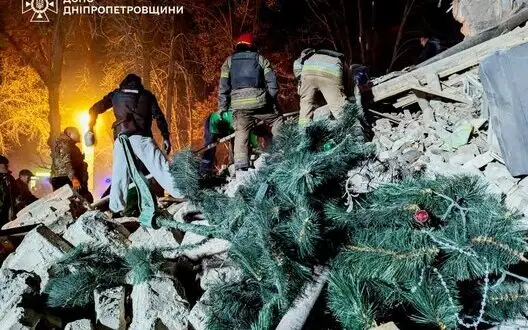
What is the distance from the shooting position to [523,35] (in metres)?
6.00

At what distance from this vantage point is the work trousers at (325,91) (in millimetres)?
5926

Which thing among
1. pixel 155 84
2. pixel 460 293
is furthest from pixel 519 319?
pixel 155 84

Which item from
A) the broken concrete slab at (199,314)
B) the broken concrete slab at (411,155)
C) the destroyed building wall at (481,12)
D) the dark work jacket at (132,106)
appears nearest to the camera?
the broken concrete slab at (199,314)

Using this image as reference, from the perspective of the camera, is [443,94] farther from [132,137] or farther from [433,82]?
[132,137]

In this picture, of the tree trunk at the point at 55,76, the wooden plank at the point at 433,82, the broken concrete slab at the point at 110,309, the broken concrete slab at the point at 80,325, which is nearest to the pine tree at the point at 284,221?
the broken concrete slab at the point at 110,309

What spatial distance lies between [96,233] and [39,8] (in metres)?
19.7

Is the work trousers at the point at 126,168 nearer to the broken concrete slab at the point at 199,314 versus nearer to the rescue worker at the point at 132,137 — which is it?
the rescue worker at the point at 132,137

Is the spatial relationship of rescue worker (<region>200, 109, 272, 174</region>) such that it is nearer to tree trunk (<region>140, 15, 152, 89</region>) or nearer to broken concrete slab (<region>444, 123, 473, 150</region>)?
broken concrete slab (<region>444, 123, 473, 150</region>)

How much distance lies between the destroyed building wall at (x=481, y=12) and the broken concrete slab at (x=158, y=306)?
8.15 meters

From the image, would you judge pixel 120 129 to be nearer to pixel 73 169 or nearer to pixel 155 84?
pixel 73 169

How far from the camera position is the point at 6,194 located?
698 centimetres

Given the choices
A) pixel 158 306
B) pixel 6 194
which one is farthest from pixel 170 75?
pixel 158 306

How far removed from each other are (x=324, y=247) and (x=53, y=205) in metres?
4.01

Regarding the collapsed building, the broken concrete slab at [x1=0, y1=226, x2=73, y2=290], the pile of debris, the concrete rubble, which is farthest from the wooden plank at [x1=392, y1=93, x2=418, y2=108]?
the broken concrete slab at [x1=0, y1=226, x2=73, y2=290]
